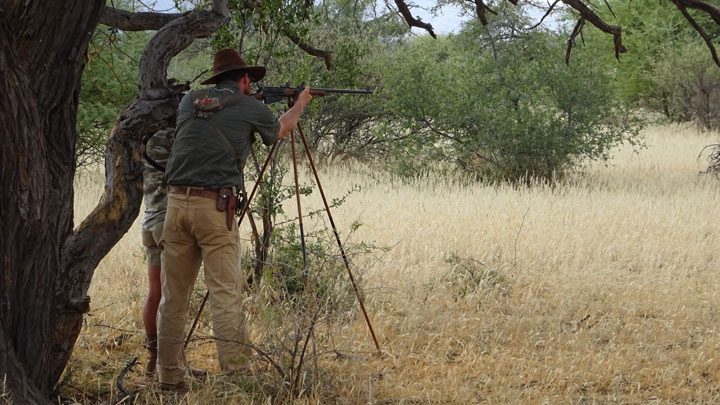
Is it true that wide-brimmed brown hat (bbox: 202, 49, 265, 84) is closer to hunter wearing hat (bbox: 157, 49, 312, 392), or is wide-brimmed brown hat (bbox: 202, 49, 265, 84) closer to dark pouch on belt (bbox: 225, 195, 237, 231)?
hunter wearing hat (bbox: 157, 49, 312, 392)

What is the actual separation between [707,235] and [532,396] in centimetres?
533

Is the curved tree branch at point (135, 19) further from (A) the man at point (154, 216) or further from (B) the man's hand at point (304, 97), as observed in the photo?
(B) the man's hand at point (304, 97)

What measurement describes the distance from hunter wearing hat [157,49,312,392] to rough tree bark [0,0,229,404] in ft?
0.76

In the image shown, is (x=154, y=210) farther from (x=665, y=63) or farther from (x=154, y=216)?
(x=665, y=63)

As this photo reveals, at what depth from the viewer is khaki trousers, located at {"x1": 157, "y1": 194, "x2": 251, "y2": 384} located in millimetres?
4652

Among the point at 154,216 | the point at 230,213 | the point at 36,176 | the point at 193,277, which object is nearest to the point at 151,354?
the point at 193,277

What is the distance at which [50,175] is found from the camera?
13.7ft

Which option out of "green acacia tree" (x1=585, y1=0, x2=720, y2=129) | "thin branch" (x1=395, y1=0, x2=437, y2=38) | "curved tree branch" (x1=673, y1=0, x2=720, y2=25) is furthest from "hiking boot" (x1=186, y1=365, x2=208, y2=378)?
"green acacia tree" (x1=585, y1=0, x2=720, y2=129)

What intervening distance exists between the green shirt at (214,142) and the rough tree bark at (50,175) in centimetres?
19

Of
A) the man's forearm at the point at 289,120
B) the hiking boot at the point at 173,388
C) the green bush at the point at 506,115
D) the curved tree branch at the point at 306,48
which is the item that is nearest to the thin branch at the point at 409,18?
the curved tree branch at the point at 306,48

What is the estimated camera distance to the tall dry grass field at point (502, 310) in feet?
17.0

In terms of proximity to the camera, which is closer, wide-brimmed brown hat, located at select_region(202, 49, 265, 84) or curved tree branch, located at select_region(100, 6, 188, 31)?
wide-brimmed brown hat, located at select_region(202, 49, 265, 84)

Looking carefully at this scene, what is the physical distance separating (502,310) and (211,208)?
3076mm

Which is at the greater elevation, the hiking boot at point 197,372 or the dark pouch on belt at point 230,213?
the dark pouch on belt at point 230,213
